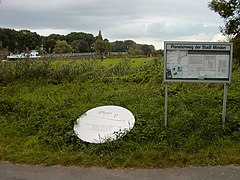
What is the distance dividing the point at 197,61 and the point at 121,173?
2.58 metres

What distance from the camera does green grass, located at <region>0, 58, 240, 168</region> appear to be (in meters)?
5.07

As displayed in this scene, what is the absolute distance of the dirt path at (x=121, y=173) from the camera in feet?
14.4

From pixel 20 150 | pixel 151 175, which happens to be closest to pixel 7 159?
pixel 20 150

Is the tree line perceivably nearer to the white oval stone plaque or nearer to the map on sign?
the white oval stone plaque

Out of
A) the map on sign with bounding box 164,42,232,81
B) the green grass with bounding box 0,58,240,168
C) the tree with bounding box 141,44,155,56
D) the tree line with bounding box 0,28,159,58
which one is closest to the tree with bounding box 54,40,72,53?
the tree line with bounding box 0,28,159,58

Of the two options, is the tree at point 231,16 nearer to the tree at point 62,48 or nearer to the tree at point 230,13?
the tree at point 230,13

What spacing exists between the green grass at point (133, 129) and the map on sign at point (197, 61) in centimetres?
91

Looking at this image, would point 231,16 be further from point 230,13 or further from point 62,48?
point 62,48

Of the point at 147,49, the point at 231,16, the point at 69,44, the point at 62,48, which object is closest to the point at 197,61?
the point at 231,16

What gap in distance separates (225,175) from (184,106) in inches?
121

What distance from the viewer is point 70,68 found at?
12.9 meters

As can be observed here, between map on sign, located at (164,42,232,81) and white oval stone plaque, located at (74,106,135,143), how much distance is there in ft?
3.76

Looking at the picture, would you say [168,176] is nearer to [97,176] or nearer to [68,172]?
[97,176]

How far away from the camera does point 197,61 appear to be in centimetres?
593
